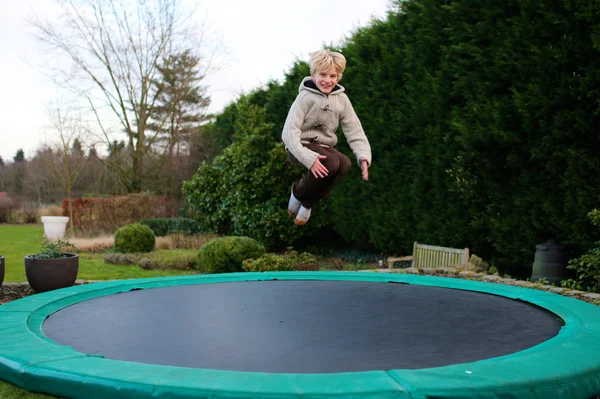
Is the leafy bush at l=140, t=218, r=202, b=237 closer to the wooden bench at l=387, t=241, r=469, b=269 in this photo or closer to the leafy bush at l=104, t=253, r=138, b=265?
the leafy bush at l=104, t=253, r=138, b=265

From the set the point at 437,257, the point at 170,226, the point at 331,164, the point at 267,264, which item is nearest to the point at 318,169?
the point at 331,164

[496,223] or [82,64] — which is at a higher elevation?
[82,64]

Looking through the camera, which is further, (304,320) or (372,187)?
(372,187)

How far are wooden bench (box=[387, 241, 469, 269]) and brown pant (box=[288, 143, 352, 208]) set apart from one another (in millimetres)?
2415

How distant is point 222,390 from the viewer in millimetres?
1279

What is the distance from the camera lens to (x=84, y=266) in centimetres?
569

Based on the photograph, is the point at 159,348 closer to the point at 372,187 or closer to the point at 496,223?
the point at 496,223

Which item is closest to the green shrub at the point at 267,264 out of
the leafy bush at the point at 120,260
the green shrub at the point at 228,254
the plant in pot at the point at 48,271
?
the green shrub at the point at 228,254

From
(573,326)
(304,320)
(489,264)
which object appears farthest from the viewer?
(489,264)

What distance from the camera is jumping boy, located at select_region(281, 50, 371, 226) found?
227 centimetres

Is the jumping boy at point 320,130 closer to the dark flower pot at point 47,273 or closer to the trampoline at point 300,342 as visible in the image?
the trampoline at point 300,342

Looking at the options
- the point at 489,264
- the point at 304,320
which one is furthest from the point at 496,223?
the point at 304,320

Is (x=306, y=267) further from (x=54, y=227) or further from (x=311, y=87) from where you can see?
(x=54, y=227)

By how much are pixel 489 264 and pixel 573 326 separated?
9.35ft
